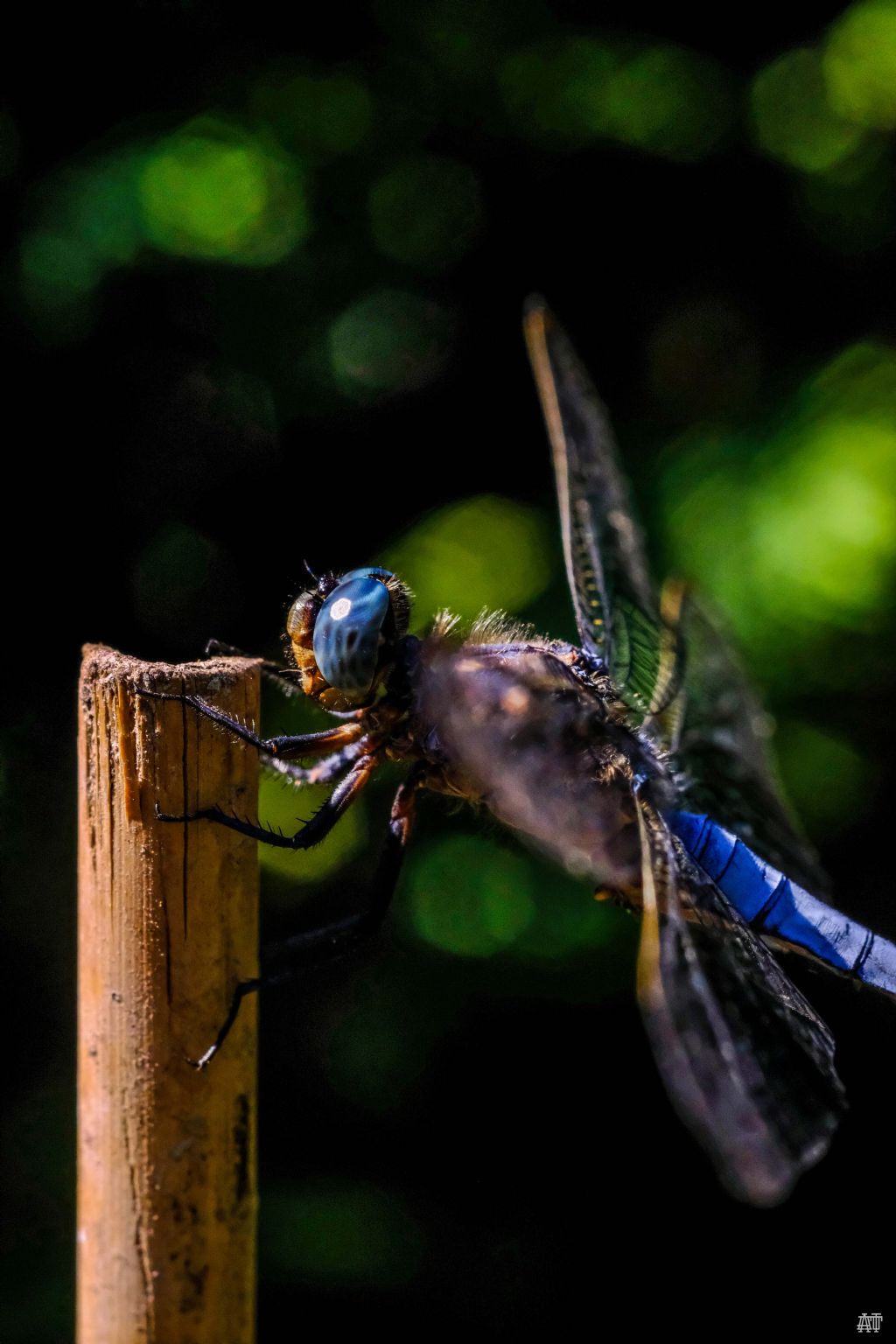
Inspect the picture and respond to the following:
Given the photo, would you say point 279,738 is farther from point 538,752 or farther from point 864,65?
point 864,65

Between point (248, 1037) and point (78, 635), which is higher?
point (78, 635)

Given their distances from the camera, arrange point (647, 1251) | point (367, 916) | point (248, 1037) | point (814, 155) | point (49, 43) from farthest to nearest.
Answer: point (647, 1251)
point (814, 155)
point (49, 43)
point (367, 916)
point (248, 1037)

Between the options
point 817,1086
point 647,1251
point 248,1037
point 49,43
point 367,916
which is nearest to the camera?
point 248,1037

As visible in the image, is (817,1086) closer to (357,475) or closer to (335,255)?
(357,475)

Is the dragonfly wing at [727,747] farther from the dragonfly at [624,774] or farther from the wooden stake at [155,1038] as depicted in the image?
the wooden stake at [155,1038]

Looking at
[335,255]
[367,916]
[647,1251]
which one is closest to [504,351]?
[335,255]

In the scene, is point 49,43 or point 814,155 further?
point 814,155

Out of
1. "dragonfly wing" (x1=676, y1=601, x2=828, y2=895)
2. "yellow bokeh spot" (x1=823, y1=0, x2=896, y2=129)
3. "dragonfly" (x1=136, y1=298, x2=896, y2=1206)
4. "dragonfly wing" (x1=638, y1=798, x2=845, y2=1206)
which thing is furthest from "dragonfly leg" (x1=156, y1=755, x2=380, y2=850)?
"yellow bokeh spot" (x1=823, y1=0, x2=896, y2=129)
